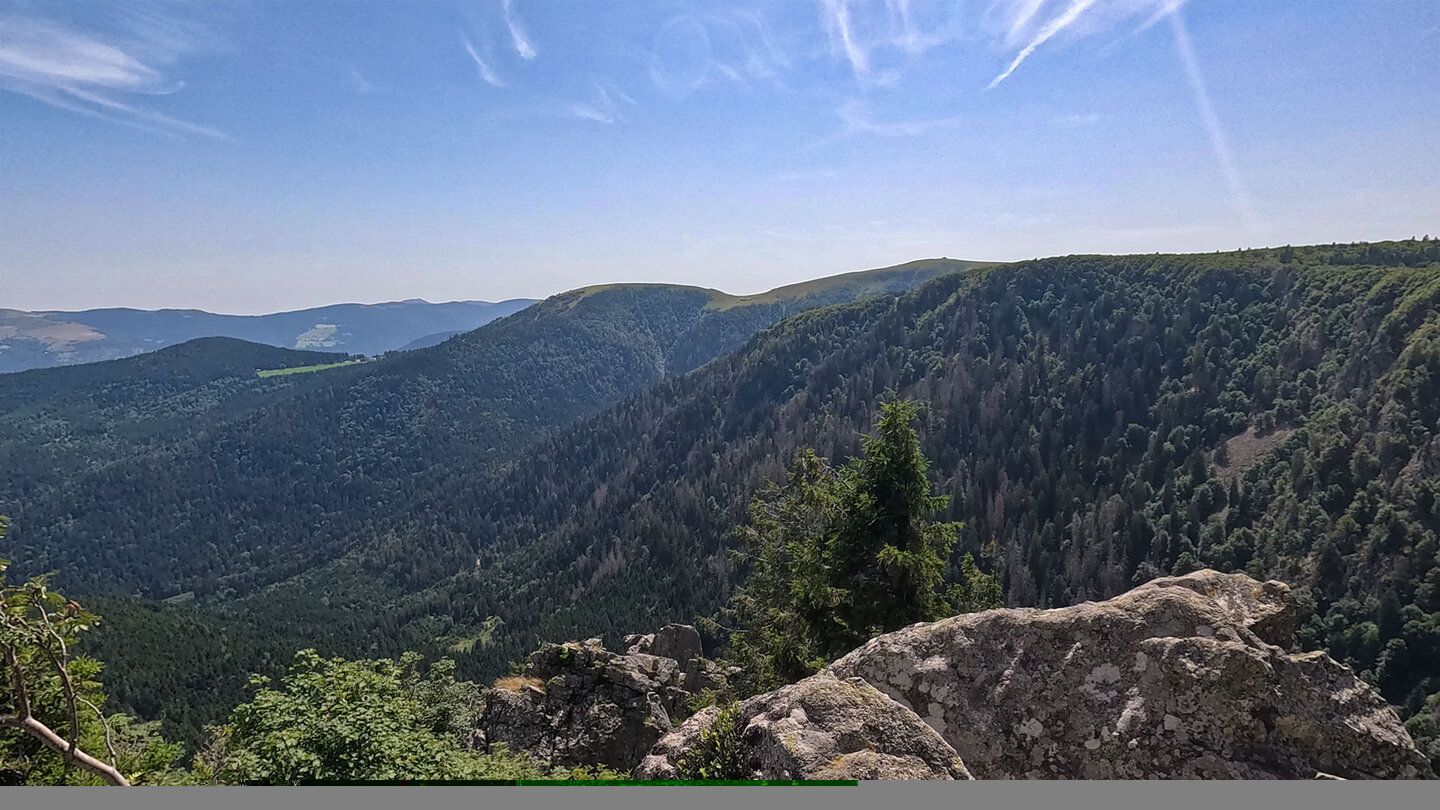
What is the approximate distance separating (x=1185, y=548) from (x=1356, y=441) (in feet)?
101

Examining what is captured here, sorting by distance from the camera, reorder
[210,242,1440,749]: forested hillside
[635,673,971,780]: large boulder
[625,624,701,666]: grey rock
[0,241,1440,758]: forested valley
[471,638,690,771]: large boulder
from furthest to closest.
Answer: [210,242,1440,749]: forested hillside, [0,241,1440,758]: forested valley, [625,624,701,666]: grey rock, [471,638,690,771]: large boulder, [635,673,971,780]: large boulder

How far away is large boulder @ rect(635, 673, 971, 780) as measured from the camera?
820 centimetres

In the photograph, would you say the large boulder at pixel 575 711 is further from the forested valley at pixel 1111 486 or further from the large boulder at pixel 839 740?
the forested valley at pixel 1111 486

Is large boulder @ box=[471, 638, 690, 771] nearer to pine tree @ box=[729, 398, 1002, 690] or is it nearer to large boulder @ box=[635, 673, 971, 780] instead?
pine tree @ box=[729, 398, 1002, 690]

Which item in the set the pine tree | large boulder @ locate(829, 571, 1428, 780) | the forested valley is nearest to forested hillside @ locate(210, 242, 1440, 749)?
the forested valley

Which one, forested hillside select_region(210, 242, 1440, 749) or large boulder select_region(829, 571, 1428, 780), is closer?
large boulder select_region(829, 571, 1428, 780)

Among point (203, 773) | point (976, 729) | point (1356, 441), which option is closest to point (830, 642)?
point (976, 729)

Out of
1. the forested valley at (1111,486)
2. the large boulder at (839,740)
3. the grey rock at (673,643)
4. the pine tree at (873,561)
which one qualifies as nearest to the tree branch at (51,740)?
the large boulder at (839,740)

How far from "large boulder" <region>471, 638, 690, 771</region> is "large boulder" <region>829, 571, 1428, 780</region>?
45.2 feet

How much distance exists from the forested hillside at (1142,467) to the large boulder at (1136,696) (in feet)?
308

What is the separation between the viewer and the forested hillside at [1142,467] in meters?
103

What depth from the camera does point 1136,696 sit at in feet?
30.8

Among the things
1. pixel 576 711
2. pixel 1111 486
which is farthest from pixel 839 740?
pixel 1111 486

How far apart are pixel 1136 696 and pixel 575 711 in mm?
17891
